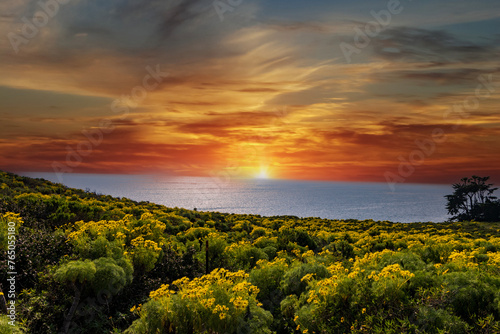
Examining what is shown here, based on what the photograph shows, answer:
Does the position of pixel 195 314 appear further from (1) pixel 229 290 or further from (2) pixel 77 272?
(2) pixel 77 272

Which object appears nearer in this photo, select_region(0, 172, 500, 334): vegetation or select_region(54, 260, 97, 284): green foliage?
select_region(0, 172, 500, 334): vegetation

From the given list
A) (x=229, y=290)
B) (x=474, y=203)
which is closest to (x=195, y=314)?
(x=229, y=290)

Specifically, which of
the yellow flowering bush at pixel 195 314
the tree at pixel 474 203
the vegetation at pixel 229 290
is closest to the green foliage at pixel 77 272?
the vegetation at pixel 229 290

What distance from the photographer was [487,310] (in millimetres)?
6758

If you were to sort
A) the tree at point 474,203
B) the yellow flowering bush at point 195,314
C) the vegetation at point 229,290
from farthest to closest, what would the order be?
the tree at point 474,203
the yellow flowering bush at point 195,314
the vegetation at point 229,290

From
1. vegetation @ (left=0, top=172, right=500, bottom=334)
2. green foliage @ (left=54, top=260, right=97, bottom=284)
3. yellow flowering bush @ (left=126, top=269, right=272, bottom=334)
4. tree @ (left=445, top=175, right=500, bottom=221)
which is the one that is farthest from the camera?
tree @ (left=445, top=175, right=500, bottom=221)

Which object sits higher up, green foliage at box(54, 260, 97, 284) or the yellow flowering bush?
green foliage at box(54, 260, 97, 284)

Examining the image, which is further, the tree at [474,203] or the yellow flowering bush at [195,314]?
the tree at [474,203]

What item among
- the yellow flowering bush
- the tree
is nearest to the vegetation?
the yellow flowering bush

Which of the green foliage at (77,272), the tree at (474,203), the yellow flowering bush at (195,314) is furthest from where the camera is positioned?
the tree at (474,203)

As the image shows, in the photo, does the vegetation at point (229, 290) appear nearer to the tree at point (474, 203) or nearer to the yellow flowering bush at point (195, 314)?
the yellow flowering bush at point (195, 314)

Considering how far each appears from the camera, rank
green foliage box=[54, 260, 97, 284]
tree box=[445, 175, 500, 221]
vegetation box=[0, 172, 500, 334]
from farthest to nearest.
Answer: tree box=[445, 175, 500, 221] < green foliage box=[54, 260, 97, 284] < vegetation box=[0, 172, 500, 334]

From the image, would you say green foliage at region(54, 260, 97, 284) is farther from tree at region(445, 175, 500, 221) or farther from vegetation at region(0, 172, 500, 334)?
tree at region(445, 175, 500, 221)

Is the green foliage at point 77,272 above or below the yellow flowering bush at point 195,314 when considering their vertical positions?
above
